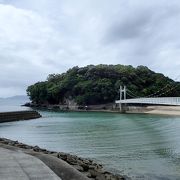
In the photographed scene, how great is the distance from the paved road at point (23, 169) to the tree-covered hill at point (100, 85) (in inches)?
3816

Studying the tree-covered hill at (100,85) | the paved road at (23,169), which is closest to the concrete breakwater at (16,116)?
the tree-covered hill at (100,85)

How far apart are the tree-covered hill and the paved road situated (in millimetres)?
96925

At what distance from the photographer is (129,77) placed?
119812 mm

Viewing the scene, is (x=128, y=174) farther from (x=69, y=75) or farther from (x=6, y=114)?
(x=69, y=75)

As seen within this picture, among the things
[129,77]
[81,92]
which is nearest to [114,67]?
[129,77]

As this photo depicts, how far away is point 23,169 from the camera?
11.5 metres

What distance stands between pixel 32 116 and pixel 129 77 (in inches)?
2109

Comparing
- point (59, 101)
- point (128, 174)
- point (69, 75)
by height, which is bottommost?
point (128, 174)

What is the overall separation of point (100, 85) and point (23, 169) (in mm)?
99206

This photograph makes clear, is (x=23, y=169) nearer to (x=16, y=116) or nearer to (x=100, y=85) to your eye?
(x=16, y=116)

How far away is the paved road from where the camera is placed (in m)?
10.5

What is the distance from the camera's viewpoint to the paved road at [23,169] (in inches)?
415

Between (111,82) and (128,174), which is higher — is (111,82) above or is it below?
above

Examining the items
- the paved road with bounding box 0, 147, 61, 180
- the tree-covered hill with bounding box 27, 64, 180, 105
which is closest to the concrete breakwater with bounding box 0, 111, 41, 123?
the tree-covered hill with bounding box 27, 64, 180, 105
